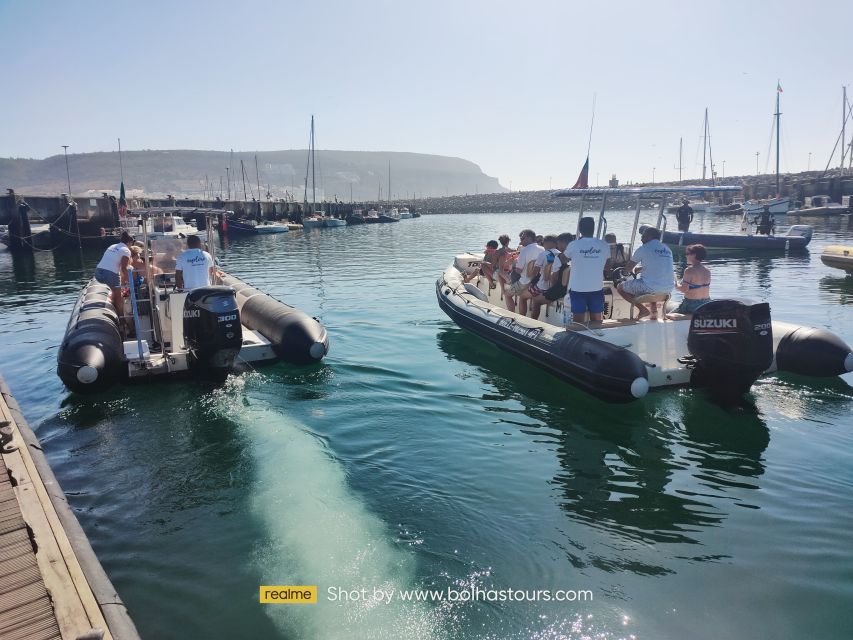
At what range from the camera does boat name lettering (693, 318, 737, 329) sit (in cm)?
664

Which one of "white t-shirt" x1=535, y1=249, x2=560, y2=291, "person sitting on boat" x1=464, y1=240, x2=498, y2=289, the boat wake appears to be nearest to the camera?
the boat wake

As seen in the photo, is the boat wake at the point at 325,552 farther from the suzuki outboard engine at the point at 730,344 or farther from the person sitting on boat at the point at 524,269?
the person sitting on boat at the point at 524,269

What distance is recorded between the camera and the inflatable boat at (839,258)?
17641 millimetres

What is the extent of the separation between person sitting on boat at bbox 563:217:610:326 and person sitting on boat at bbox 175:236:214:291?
17.9 feet

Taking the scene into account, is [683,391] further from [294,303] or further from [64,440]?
[294,303]

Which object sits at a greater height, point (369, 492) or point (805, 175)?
point (805, 175)

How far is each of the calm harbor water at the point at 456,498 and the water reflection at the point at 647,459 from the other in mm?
25

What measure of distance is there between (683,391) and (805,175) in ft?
294

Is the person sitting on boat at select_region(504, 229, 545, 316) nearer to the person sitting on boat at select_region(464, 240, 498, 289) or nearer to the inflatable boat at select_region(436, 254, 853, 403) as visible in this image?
the inflatable boat at select_region(436, 254, 853, 403)

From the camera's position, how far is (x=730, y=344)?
668 cm

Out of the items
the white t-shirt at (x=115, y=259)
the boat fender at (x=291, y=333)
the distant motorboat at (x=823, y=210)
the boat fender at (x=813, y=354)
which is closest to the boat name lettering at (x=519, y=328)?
the boat fender at (x=291, y=333)

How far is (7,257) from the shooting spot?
29.8m

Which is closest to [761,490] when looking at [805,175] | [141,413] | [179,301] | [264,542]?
[264,542]

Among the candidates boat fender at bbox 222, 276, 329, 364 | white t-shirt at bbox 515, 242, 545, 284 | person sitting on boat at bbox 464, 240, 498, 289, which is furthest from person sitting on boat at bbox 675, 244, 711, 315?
boat fender at bbox 222, 276, 329, 364
